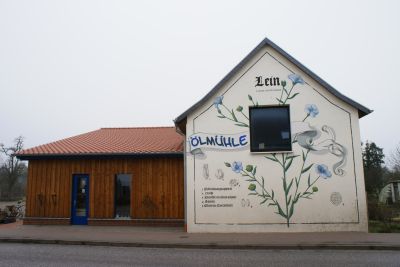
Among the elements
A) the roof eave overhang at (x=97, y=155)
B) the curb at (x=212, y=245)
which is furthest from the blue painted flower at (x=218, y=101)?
the curb at (x=212, y=245)

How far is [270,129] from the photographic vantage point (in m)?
13.7

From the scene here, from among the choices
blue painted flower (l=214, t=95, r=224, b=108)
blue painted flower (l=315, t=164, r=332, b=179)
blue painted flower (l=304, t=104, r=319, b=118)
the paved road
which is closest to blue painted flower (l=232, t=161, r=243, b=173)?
blue painted flower (l=214, t=95, r=224, b=108)

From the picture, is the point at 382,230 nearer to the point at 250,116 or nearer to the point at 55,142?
the point at 250,116

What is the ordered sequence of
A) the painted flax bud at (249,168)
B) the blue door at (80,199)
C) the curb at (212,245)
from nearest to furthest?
the curb at (212,245) < the painted flax bud at (249,168) < the blue door at (80,199)

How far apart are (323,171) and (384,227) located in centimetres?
328

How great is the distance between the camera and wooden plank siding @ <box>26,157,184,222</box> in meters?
16.1

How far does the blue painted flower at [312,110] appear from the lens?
44.5 feet

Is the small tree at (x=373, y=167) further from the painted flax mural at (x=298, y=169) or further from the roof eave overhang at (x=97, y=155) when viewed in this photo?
the roof eave overhang at (x=97, y=155)

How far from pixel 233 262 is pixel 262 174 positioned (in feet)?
17.8

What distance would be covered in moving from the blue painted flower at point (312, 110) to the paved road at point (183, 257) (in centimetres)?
559

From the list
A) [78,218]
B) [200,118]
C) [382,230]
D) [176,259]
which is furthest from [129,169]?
[382,230]

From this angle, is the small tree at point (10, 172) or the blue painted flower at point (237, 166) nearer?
the blue painted flower at point (237, 166)

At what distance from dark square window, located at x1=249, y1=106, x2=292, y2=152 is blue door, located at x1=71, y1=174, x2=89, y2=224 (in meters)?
8.43

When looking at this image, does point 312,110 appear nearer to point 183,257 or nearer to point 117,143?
point 183,257
